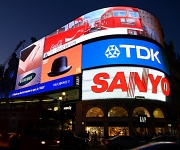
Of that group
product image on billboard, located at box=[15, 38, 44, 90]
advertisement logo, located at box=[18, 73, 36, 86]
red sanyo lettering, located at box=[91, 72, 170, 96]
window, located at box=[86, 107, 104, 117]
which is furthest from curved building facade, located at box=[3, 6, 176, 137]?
advertisement logo, located at box=[18, 73, 36, 86]

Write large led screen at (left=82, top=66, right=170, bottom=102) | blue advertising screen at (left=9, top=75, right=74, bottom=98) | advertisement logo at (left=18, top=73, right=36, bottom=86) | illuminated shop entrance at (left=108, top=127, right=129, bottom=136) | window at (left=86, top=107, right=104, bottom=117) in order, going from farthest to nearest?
advertisement logo at (left=18, top=73, right=36, bottom=86) → blue advertising screen at (left=9, top=75, right=74, bottom=98) → window at (left=86, top=107, right=104, bottom=117) → illuminated shop entrance at (left=108, top=127, right=129, bottom=136) → large led screen at (left=82, top=66, right=170, bottom=102)

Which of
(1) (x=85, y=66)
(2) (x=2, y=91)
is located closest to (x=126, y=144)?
(1) (x=85, y=66)

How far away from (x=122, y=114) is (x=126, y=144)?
46.6 ft

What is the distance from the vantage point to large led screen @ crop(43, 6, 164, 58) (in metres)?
38.3

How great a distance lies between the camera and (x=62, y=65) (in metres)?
43.2

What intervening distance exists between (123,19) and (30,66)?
23825mm

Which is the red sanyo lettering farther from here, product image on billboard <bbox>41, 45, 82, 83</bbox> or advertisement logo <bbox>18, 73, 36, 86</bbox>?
advertisement logo <bbox>18, 73, 36, 86</bbox>

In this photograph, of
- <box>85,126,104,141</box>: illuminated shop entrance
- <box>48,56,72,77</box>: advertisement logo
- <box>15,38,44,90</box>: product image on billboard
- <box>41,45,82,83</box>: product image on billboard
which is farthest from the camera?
<box>15,38,44,90</box>: product image on billboard

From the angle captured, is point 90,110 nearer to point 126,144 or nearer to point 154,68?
point 154,68

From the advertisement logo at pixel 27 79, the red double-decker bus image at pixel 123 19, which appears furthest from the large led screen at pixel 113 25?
the advertisement logo at pixel 27 79

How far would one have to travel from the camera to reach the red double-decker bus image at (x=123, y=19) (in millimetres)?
38281

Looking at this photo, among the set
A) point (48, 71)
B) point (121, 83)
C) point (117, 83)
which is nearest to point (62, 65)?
point (48, 71)

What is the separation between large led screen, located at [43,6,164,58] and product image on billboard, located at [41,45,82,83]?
1552mm

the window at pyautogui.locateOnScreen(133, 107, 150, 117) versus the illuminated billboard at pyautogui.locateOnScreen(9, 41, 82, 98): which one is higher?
the illuminated billboard at pyautogui.locateOnScreen(9, 41, 82, 98)
